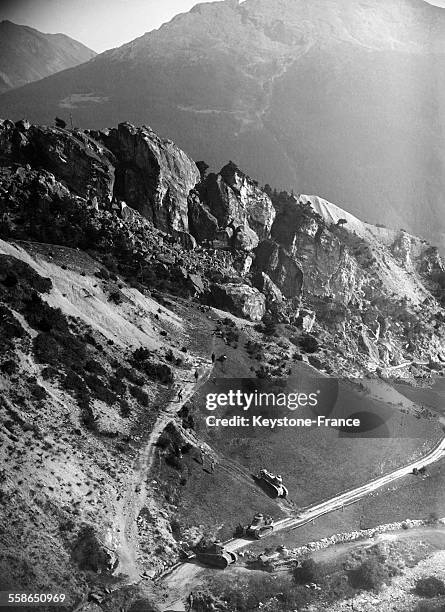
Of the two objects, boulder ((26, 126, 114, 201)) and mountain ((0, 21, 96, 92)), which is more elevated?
mountain ((0, 21, 96, 92))

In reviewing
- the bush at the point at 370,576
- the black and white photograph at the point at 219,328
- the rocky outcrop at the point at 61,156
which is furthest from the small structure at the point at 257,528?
the rocky outcrop at the point at 61,156

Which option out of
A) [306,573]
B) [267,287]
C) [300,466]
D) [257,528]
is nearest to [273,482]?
[300,466]

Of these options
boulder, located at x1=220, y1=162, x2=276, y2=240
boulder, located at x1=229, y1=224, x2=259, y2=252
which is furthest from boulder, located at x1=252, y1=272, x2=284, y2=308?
boulder, located at x1=220, y1=162, x2=276, y2=240

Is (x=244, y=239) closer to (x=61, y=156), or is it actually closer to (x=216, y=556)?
(x=61, y=156)

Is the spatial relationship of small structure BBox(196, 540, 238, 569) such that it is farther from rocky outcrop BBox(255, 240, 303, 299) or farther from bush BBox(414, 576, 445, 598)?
rocky outcrop BBox(255, 240, 303, 299)

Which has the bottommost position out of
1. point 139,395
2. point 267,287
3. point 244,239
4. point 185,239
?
Result: point 139,395

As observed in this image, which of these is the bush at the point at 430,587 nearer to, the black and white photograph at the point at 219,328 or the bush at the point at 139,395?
the black and white photograph at the point at 219,328
